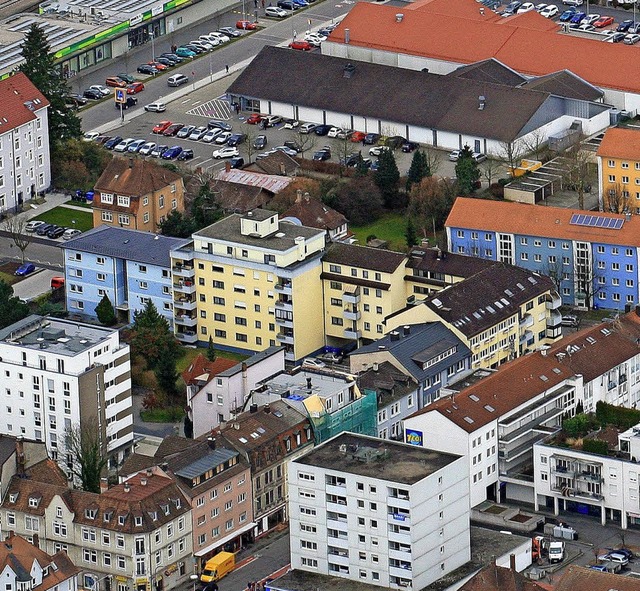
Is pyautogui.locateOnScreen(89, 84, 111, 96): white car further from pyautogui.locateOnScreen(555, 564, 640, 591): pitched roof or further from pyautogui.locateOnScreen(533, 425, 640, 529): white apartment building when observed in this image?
pyautogui.locateOnScreen(555, 564, 640, 591): pitched roof

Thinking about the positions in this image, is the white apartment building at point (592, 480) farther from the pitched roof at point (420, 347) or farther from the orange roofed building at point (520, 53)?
the orange roofed building at point (520, 53)

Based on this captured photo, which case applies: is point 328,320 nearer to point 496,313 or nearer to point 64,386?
point 496,313

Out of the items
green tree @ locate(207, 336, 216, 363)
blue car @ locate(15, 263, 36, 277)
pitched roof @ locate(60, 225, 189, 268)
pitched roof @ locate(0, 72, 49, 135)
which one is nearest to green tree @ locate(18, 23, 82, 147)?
pitched roof @ locate(0, 72, 49, 135)

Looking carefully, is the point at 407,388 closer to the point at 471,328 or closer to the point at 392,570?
the point at 471,328

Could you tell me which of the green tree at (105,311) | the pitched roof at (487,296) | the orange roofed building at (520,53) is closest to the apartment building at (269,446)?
the pitched roof at (487,296)

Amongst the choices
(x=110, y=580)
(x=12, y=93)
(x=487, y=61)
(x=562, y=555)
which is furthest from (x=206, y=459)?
(x=487, y=61)

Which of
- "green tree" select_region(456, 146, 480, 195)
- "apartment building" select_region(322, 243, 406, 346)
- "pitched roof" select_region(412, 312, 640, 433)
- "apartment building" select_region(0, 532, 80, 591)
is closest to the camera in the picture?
"apartment building" select_region(0, 532, 80, 591)

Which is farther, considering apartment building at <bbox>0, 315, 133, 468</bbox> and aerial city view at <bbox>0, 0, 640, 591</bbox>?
apartment building at <bbox>0, 315, 133, 468</bbox>

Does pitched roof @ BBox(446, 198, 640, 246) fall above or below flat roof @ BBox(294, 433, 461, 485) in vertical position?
below
